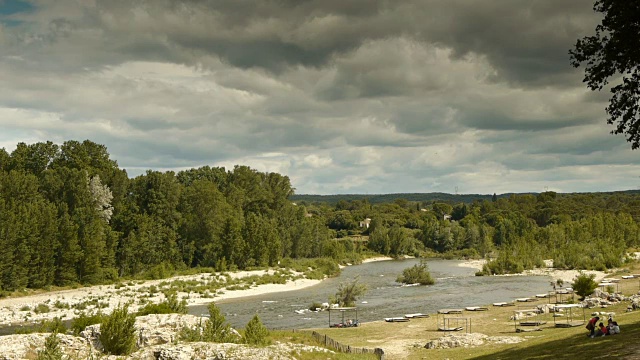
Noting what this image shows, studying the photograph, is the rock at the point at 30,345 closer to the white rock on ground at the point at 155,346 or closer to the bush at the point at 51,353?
the white rock on ground at the point at 155,346

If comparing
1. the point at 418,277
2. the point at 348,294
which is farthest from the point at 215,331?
the point at 418,277

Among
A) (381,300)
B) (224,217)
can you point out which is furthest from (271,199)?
(381,300)

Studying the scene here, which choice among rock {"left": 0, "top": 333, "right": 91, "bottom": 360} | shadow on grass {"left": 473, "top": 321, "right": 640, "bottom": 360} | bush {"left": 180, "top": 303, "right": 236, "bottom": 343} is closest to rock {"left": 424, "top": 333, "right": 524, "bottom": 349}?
shadow on grass {"left": 473, "top": 321, "right": 640, "bottom": 360}

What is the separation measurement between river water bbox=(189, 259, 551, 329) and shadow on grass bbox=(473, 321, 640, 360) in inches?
1092

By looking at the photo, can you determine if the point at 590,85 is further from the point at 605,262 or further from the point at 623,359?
the point at 605,262

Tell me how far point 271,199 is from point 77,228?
67115 mm

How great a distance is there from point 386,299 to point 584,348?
50.7 metres

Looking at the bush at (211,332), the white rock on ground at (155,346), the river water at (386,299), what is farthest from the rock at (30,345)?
the river water at (386,299)

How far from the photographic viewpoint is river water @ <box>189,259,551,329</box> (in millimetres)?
63250

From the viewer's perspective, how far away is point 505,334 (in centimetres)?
4481

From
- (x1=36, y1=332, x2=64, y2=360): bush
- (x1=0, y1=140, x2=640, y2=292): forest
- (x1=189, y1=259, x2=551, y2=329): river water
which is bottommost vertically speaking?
(x1=189, y1=259, x2=551, y2=329): river water

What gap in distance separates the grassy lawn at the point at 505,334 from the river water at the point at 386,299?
7.51m

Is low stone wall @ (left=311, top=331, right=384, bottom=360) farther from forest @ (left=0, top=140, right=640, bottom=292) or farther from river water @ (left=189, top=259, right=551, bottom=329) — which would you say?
forest @ (left=0, top=140, right=640, bottom=292)

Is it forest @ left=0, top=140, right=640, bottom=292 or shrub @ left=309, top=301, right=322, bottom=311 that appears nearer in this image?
shrub @ left=309, top=301, right=322, bottom=311
